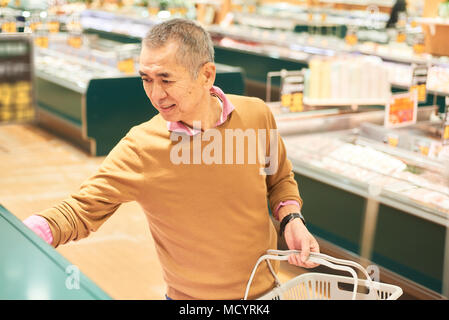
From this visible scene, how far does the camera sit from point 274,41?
373 inches

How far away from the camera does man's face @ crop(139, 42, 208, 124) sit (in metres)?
1.60

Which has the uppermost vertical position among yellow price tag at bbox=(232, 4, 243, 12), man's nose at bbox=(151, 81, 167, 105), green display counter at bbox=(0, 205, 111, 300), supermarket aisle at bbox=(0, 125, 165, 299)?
yellow price tag at bbox=(232, 4, 243, 12)

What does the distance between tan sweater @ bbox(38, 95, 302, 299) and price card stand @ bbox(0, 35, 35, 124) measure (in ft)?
1.67

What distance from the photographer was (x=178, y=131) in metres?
1.74

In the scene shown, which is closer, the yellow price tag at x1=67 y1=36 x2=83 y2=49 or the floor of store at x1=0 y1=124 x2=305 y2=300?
the floor of store at x1=0 y1=124 x2=305 y2=300

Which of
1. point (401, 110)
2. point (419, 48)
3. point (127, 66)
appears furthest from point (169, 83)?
point (419, 48)

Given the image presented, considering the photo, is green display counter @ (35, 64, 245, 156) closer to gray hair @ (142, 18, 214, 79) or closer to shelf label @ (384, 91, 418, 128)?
shelf label @ (384, 91, 418, 128)

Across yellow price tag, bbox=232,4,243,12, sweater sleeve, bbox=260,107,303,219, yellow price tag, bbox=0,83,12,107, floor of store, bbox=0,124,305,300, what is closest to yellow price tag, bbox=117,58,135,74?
floor of store, bbox=0,124,305,300

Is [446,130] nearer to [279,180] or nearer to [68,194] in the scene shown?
[279,180]

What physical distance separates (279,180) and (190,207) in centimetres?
39

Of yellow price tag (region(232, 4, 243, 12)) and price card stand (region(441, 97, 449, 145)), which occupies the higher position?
yellow price tag (region(232, 4, 243, 12))

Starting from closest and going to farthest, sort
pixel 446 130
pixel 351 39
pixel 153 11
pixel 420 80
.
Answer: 1. pixel 446 130
2. pixel 420 80
3. pixel 351 39
4. pixel 153 11

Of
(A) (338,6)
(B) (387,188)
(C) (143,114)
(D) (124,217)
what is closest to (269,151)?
(B) (387,188)
